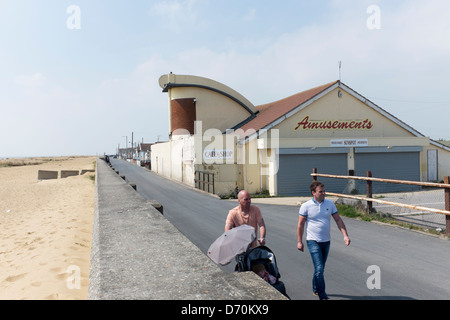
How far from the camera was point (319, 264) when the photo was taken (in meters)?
5.26

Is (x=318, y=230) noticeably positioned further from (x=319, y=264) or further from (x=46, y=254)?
(x=46, y=254)

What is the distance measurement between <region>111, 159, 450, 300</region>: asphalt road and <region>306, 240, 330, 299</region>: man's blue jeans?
0.22 m

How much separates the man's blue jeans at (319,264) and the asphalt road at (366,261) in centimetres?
22

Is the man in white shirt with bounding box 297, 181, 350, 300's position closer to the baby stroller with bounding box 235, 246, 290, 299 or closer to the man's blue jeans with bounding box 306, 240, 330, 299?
the man's blue jeans with bounding box 306, 240, 330, 299

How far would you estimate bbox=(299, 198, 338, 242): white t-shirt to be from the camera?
5398 millimetres

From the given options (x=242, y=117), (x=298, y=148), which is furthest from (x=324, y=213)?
(x=242, y=117)

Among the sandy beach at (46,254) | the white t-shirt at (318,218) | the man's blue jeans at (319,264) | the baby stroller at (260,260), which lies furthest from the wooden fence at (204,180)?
the baby stroller at (260,260)

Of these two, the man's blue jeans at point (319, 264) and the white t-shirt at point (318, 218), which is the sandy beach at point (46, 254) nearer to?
the man's blue jeans at point (319, 264)

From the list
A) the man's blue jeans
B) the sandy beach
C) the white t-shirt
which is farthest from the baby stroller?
the sandy beach

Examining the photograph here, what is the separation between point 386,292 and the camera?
5488mm

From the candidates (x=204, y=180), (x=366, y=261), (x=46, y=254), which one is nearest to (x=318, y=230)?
(x=366, y=261)

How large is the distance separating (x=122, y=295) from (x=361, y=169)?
807 inches

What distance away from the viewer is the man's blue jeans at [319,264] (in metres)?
5.21

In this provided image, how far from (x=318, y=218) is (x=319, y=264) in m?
0.69
